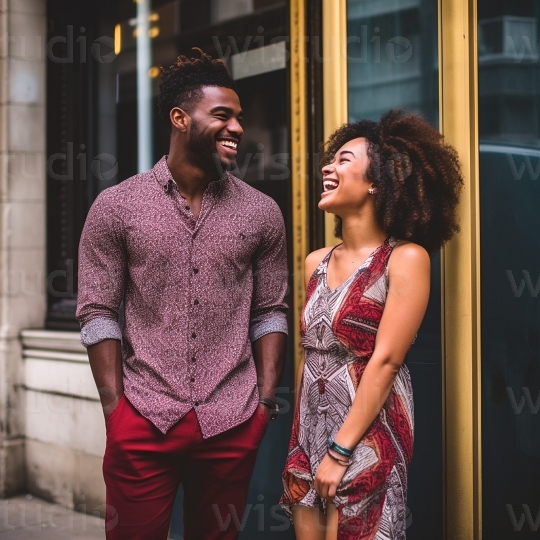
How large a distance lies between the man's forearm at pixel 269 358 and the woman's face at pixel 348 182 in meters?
0.57

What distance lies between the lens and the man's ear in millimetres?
2902

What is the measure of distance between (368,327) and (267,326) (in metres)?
0.55

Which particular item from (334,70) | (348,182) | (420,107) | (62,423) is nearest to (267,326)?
(348,182)

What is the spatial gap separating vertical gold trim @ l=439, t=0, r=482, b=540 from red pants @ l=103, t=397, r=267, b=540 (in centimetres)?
101

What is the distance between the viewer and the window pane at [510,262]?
325cm

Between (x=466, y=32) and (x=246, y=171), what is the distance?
1.55 m

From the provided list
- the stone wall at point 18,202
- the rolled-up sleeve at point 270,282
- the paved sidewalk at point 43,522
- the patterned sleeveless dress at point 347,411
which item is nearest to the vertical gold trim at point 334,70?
the rolled-up sleeve at point 270,282

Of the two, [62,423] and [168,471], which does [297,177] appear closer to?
[168,471]

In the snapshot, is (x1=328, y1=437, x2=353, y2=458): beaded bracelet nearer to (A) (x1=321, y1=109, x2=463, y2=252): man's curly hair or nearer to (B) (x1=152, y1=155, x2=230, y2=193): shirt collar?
(A) (x1=321, y1=109, x2=463, y2=252): man's curly hair

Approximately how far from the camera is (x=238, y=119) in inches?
117

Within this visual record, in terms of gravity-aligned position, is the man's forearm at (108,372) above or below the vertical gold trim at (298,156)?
below

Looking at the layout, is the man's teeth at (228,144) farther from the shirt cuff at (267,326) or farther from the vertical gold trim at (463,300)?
the vertical gold trim at (463,300)

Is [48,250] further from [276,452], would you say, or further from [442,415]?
[442,415]

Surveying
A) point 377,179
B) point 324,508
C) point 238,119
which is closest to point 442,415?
point 324,508
